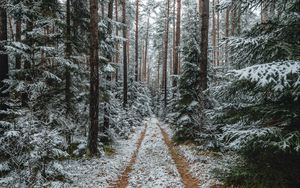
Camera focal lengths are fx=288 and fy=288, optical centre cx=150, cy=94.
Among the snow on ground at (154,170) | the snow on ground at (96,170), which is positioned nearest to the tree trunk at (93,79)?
the snow on ground at (96,170)

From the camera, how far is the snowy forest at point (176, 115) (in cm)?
658

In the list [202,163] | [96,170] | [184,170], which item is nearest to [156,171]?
[184,170]

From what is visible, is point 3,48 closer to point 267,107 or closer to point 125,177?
point 125,177

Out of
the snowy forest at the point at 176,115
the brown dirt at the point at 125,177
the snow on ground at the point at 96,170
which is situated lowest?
the brown dirt at the point at 125,177

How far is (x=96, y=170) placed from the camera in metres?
10.6

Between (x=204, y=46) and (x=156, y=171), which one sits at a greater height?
(x=204, y=46)

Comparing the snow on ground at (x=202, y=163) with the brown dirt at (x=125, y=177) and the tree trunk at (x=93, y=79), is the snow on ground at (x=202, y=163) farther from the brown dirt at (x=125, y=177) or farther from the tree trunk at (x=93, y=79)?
the tree trunk at (x=93, y=79)

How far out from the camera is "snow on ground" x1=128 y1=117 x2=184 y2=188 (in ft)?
30.7

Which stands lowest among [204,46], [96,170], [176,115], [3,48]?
[96,170]

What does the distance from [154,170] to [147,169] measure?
40cm

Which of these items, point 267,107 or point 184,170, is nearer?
point 267,107

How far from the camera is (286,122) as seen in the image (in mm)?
6289

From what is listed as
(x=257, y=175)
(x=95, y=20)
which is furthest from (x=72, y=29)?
(x=257, y=175)

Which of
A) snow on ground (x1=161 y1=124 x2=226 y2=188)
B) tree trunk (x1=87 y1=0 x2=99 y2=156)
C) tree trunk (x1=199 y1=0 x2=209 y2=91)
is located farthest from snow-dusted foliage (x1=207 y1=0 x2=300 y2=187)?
tree trunk (x1=87 y1=0 x2=99 y2=156)
